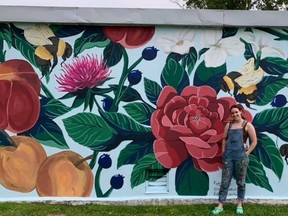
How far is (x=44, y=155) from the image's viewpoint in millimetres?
6793

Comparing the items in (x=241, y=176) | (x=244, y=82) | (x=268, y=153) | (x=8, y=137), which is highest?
(x=244, y=82)

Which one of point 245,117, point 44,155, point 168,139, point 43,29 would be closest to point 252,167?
point 245,117

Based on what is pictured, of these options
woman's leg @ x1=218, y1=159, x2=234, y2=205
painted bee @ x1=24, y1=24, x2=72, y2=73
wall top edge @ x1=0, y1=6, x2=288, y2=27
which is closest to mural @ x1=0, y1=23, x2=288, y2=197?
painted bee @ x1=24, y1=24, x2=72, y2=73

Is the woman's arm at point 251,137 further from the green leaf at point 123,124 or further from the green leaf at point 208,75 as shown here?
the green leaf at point 123,124

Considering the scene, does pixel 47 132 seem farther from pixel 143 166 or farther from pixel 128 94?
pixel 143 166

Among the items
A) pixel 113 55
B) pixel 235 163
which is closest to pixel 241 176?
pixel 235 163

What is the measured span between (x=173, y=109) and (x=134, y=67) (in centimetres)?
86

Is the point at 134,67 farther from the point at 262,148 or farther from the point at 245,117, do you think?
the point at 262,148

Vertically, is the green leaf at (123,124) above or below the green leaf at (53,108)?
below

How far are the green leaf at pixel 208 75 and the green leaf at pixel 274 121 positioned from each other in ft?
2.67

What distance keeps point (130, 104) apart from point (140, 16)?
130cm

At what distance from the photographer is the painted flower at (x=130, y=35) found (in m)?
6.78

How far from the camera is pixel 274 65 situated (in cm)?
690

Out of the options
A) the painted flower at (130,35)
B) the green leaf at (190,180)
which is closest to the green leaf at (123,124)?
the green leaf at (190,180)
